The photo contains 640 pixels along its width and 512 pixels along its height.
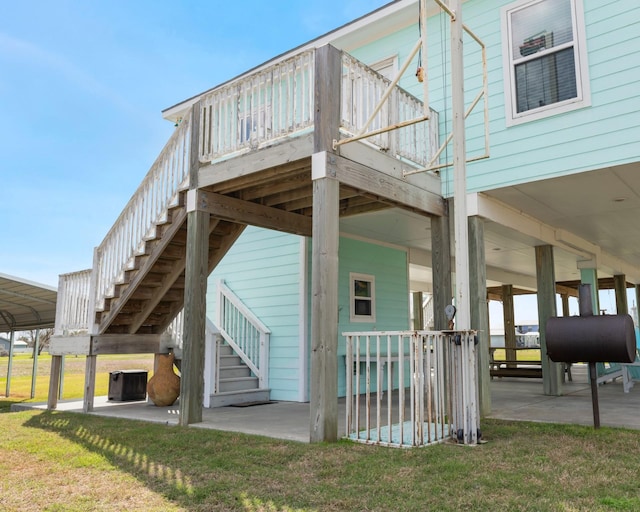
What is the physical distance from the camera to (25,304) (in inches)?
447

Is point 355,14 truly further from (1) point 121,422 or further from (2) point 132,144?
(2) point 132,144

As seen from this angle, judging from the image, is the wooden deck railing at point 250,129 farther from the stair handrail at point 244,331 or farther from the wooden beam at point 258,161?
the stair handrail at point 244,331

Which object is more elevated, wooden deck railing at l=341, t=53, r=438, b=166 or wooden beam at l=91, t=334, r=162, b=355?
wooden deck railing at l=341, t=53, r=438, b=166

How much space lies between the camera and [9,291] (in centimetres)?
1016

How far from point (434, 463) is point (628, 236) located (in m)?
8.24

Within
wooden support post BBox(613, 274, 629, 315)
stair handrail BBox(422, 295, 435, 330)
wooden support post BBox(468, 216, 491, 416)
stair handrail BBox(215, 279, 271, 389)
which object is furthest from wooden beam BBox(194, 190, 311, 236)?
stair handrail BBox(422, 295, 435, 330)

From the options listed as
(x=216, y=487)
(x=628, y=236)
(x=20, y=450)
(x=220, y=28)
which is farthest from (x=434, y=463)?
(x=220, y=28)

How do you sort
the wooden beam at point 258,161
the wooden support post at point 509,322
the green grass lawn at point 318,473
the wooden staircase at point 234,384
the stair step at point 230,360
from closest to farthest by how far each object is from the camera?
the green grass lawn at point 318,473, the wooden beam at point 258,161, the wooden staircase at point 234,384, the stair step at point 230,360, the wooden support post at point 509,322

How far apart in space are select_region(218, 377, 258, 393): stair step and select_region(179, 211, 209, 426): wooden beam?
2.07 meters

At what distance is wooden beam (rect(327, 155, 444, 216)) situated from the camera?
5.33 meters

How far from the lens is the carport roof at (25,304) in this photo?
9.88 meters

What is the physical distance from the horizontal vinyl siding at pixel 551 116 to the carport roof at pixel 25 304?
789cm

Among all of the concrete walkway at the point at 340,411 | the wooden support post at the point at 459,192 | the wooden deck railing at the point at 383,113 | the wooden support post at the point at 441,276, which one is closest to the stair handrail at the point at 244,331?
the concrete walkway at the point at 340,411

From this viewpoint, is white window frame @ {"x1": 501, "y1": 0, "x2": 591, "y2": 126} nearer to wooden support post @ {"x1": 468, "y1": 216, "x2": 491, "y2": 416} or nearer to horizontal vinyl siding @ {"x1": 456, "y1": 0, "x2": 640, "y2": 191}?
horizontal vinyl siding @ {"x1": 456, "y1": 0, "x2": 640, "y2": 191}
